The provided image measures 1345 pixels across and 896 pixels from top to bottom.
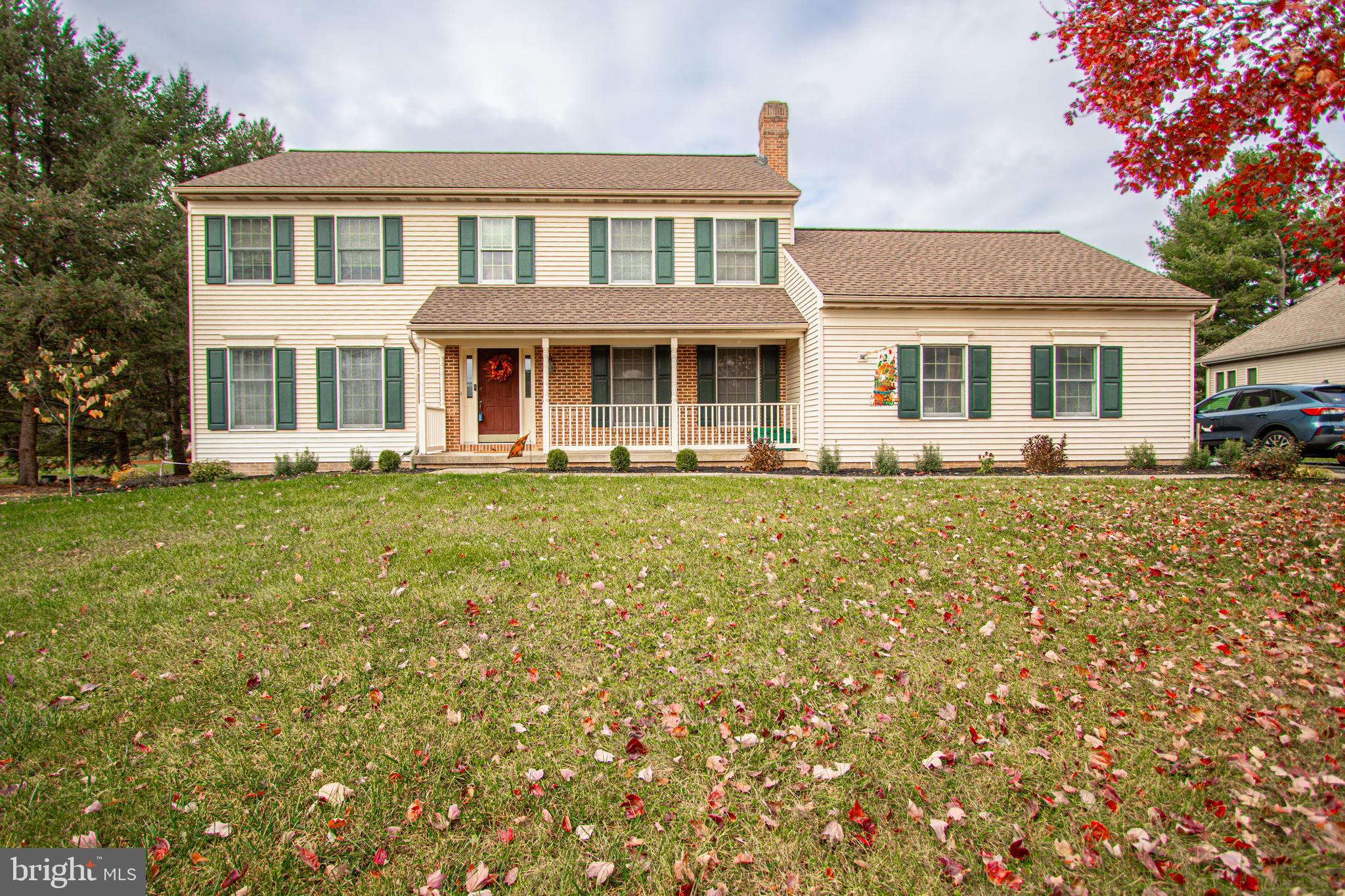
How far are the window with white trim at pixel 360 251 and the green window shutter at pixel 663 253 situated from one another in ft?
21.0

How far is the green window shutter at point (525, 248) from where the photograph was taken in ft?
46.4

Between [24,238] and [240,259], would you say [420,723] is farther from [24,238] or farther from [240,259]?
[24,238]

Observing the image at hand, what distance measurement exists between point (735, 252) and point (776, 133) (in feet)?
12.6

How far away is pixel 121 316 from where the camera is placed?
46.5 feet

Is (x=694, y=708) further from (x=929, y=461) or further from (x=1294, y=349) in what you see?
(x=1294, y=349)

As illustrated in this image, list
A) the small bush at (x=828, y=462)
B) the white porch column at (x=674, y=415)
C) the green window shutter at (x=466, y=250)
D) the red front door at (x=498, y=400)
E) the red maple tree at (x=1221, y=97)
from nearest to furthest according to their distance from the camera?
the red maple tree at (x=1221, y=97) < the small bush at (x=828, y=462) < the white porch column at (x=674, y=415) < the green window shutter at (x=466, y=250) < the red front door at (x=498, y=400)

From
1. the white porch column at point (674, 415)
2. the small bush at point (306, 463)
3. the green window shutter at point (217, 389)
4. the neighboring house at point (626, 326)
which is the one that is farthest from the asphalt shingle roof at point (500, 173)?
the small bush at point (306, 463)

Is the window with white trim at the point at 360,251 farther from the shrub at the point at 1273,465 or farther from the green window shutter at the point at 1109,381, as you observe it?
the shrub at the point at 1273,465

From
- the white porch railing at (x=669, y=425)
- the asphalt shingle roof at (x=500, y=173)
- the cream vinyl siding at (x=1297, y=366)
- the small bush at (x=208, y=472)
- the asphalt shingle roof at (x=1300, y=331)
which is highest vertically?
the asphalt shingle roof at (x=500, y=173)

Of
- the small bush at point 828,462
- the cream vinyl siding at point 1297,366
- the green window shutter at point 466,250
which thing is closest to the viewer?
the small bush at point 828,462

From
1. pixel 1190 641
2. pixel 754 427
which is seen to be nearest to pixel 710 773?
pixel 1190 641

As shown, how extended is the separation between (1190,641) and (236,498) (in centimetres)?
1136

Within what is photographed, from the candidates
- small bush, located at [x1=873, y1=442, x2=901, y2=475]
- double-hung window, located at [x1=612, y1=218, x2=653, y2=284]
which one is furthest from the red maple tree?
Answer: double-hung window, located at [x1=612, y1=218, x2=653, y2=284]

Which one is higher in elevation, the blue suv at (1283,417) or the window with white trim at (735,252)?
the window with white trim at (735,252)
